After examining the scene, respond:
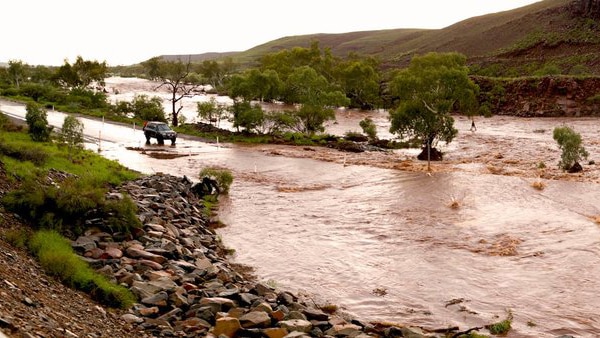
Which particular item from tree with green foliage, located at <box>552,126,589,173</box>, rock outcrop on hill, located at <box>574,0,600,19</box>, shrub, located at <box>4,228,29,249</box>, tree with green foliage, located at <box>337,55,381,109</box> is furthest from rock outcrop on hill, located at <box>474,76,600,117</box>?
shrub, located at <box>4,228,29,249</box>

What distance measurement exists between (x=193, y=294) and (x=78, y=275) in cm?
200

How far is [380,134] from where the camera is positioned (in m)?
48.3

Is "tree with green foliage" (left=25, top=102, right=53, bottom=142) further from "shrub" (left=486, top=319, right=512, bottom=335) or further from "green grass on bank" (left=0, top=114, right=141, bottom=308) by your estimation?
"shrub" (left=486, top=319, right=512, bottom=335)

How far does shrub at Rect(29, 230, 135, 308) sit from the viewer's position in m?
8.97

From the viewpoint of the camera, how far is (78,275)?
9.33 metres

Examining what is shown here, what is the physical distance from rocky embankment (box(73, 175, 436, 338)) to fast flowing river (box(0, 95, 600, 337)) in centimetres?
150

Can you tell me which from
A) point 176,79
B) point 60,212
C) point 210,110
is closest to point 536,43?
point 176,79

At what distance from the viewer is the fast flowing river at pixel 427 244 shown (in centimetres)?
1146

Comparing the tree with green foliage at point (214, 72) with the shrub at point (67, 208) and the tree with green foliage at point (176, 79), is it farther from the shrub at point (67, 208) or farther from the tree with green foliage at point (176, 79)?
the shrub at point (67, 208)

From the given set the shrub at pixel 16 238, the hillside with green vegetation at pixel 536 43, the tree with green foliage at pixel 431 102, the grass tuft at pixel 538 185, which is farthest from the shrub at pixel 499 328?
the hillside with green vegetation at pixel 536 43

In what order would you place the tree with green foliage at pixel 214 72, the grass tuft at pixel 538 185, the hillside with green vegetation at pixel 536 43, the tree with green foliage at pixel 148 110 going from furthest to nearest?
the tree with green foliage at pixel 214 72, the hillside with green vegetation at pixel 536 43, the tree with green foliage at pixel 148 110, the grass tuft at pixel 538 185

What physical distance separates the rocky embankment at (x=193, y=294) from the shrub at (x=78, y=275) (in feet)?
0.98

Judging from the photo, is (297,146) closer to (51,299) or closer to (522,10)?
(51,299)

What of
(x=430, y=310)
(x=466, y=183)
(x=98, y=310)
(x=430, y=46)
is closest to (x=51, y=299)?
(x=98, y=310)
